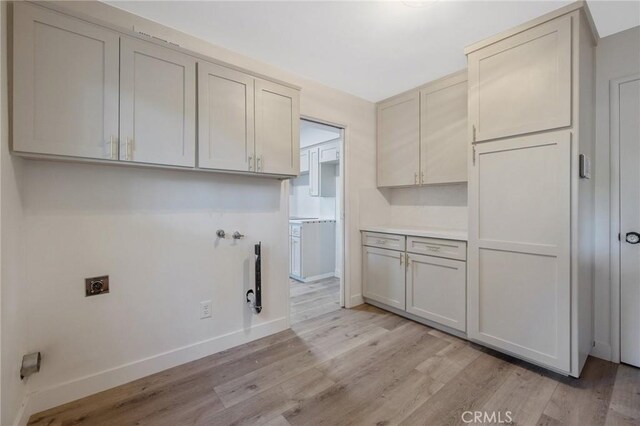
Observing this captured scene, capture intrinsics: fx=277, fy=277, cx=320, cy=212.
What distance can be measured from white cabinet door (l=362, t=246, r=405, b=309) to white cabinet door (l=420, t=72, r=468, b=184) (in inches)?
35.3

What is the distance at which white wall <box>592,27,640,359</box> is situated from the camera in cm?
207

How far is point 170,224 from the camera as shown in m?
2.00

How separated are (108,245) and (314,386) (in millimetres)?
1610

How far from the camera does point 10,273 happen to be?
1.38 metres

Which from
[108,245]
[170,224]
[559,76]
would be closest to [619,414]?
[559,76]

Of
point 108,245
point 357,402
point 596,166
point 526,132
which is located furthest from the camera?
point 596,166

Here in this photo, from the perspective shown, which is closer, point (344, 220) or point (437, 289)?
point (437, 289)

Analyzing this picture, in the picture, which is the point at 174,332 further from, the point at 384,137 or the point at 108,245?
the point at 384,137

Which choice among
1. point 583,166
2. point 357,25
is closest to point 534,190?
point 583,166

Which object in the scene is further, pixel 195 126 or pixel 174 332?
pixel 174 332

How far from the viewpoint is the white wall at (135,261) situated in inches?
62.4

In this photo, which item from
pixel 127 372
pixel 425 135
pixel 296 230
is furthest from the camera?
pixel 296 230

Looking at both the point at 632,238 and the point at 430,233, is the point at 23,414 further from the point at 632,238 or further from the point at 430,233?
the point at 632,238

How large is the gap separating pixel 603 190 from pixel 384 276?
1925mm
